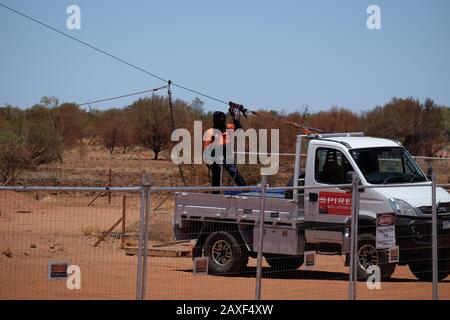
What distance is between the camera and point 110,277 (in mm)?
12375

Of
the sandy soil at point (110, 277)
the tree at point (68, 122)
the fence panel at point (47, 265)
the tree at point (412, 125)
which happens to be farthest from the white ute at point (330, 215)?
the tree at point (68, 122)

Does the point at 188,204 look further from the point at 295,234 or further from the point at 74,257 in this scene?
the point at 74,257

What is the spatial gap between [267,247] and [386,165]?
2887mm

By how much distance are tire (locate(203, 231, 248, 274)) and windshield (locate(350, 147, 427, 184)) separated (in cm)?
267

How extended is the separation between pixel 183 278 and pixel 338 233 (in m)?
2.75

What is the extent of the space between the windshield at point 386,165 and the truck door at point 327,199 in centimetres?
34

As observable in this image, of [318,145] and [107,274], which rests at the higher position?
[318,145]

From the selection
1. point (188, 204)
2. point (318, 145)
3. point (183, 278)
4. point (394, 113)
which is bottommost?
point (183, 278)

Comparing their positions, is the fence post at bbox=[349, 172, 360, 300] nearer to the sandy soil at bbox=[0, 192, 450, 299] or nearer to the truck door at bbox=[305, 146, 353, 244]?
the sandy soil at bbox=[0, 192, 450, 299]

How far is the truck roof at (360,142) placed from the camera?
55.0ft

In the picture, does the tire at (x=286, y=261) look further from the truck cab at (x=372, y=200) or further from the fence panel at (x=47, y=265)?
the fence panel at (x=47, y=265)

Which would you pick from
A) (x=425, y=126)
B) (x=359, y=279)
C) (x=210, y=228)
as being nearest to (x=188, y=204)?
(x=210, y=228)

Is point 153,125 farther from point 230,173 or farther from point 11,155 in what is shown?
point 230,173

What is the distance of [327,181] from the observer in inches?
651
